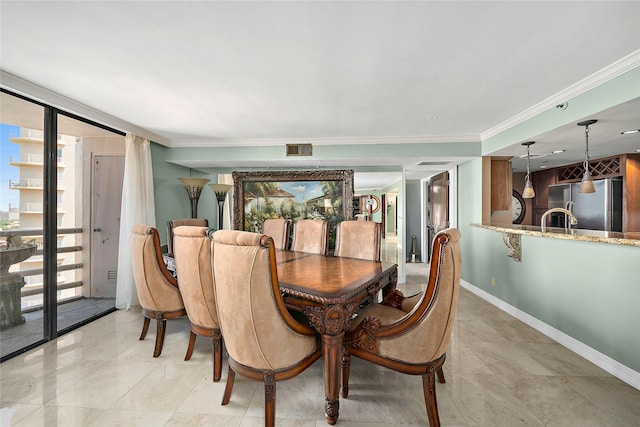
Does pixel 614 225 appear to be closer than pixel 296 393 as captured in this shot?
No

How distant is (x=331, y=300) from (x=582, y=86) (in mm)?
2738

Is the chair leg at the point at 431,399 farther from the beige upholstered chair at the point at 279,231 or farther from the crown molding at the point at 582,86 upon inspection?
the crown molding at the point at 582,86

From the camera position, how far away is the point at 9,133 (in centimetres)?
240

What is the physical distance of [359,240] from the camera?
107 inches

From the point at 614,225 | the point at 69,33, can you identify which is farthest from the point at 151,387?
the point at 614,225

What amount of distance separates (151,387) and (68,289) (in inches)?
104

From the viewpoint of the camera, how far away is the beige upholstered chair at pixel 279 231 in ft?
10.9

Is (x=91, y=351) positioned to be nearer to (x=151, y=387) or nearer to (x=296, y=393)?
(x=151, y=387)

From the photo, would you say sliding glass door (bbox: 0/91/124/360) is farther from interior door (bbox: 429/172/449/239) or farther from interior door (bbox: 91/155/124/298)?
interior door (bbox: 429/172/449/239)

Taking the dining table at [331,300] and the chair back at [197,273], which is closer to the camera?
the dining table at [331,300]

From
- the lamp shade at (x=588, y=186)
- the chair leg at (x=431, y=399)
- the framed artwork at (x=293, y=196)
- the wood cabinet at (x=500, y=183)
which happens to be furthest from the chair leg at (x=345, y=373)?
the wood cabinet at (x=500, y=183)

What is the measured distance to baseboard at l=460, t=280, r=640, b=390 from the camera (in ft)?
6.23

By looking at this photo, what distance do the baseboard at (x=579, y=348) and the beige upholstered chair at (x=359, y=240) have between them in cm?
181

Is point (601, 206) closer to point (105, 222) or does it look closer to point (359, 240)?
point (359, 240)
